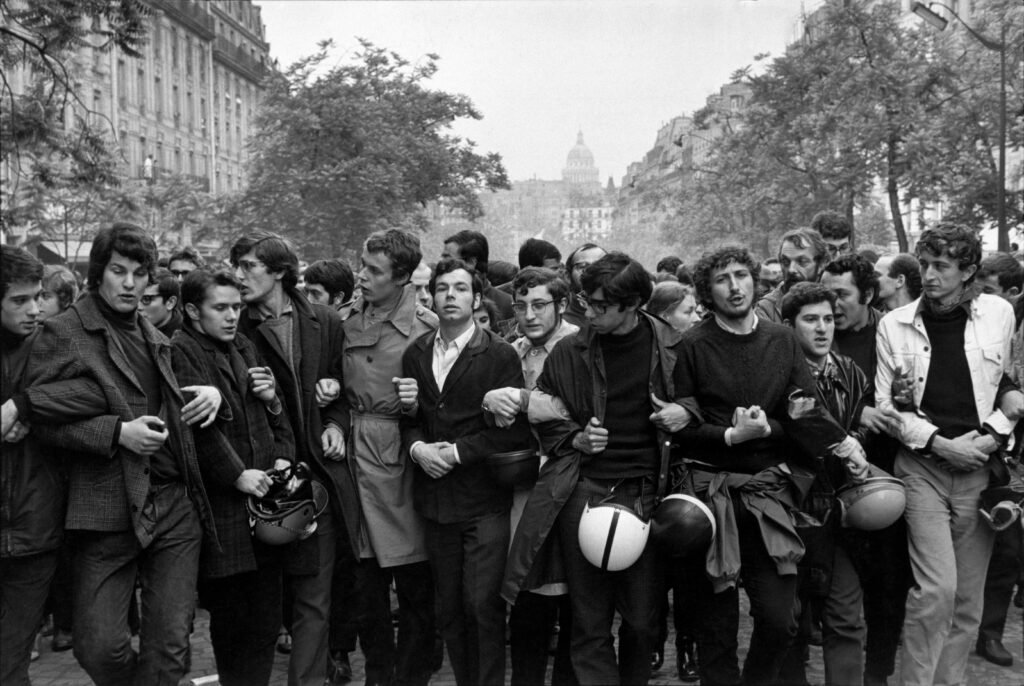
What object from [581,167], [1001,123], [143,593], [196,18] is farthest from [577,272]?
[581,167]

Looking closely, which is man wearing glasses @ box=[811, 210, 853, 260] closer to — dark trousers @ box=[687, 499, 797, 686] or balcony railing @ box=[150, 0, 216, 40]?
dark trousers @ box=[687, 499, 797, 686]

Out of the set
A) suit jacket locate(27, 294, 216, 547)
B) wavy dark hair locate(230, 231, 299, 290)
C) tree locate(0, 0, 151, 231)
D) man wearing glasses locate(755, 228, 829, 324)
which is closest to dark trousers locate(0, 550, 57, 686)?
suit jacket locate(27, 294, 216, 547)

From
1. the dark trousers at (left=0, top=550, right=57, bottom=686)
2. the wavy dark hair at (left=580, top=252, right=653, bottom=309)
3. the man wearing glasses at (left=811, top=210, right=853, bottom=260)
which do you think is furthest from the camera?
the man wearing glasses at (left=811, top=210, right=853, bottom=260)

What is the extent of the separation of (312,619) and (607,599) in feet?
4.76

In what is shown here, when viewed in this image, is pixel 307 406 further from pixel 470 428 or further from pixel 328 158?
pixel 328 158

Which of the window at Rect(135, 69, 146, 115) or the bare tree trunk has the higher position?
the window at Rect(135, 69, 146, 115)

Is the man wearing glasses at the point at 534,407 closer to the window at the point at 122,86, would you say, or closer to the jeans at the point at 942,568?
the jeans at the point at 942,568

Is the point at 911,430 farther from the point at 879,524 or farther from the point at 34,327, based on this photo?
the point at 34,327

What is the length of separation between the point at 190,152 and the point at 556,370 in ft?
169

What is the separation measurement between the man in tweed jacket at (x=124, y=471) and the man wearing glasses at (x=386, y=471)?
948 millimetres

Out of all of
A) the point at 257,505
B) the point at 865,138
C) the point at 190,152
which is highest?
the point at 190,152

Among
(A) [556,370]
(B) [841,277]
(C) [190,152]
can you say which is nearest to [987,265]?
(B) [841,277]

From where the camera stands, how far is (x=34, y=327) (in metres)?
4.87

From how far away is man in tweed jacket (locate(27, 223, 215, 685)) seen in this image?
4.53 m
